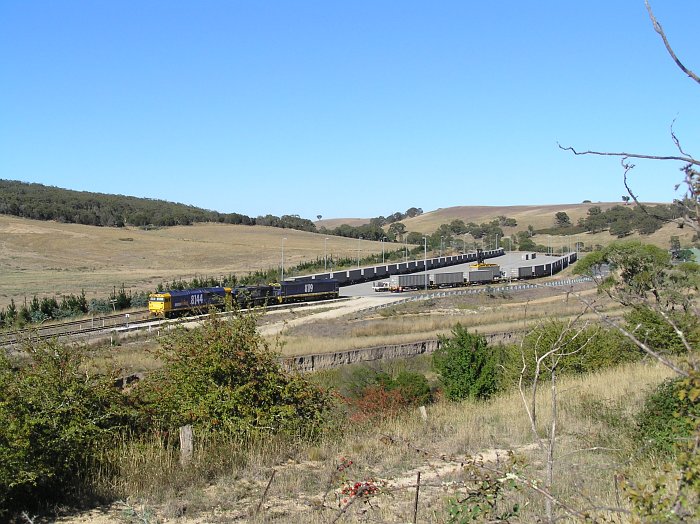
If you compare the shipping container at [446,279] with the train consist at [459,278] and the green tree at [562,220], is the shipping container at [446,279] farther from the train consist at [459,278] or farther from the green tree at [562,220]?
the green tree at [562,220]

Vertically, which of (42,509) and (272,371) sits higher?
(272,371)

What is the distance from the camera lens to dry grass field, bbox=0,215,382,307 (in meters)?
75.8

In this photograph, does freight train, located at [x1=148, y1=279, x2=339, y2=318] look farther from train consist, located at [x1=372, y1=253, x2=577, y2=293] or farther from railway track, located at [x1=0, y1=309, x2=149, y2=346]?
train consist, located at [x1=372, y1=253, x2=577, y2=293]

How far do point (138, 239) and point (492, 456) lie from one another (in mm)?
115663

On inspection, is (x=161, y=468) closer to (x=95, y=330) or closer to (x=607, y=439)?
(x=607, y=439)

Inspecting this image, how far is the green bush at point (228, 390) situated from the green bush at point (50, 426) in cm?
116

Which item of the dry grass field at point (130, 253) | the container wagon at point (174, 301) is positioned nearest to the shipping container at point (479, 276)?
the dry grass field at point (130, 253)

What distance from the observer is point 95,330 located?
37250mm

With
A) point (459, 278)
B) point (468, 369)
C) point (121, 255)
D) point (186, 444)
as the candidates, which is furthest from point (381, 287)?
point (186, 444)

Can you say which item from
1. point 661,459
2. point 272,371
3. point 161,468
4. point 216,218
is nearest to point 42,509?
point 161,468

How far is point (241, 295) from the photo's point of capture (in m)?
36.5

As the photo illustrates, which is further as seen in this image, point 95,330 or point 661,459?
point 95,330

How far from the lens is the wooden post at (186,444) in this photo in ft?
31.1

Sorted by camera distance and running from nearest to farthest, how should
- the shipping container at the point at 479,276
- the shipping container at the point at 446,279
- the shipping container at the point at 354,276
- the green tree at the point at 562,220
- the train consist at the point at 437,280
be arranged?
the train consist at the point at 437,280
the shipping container at the point at 446,279
the shipping container at the point at 479,276
the shipping container at the point at 354,276
the green tree at the point at 562,220
